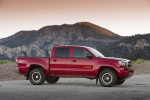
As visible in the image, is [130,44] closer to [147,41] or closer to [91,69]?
[147,41]

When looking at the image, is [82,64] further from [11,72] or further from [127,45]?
[127,45]

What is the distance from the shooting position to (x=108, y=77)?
18047 millimetres

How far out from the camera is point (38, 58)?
19.1m

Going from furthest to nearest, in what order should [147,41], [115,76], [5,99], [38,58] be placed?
[147,41] → [38,58] → [115,76] → [5,99]

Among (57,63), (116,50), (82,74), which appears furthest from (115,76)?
(116,50)

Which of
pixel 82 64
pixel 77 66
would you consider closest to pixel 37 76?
pixel 77 66

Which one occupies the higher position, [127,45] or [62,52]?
[127,45]

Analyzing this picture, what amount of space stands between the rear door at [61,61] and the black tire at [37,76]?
0.48 m

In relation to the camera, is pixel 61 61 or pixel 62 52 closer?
pixel 61 61

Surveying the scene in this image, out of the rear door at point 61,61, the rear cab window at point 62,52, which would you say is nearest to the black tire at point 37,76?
the rear door at point 61,61

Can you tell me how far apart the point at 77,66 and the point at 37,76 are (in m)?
2.01

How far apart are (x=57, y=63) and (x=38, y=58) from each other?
93 cm

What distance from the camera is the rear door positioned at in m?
18.8

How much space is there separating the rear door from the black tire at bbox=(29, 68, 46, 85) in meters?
0.48
